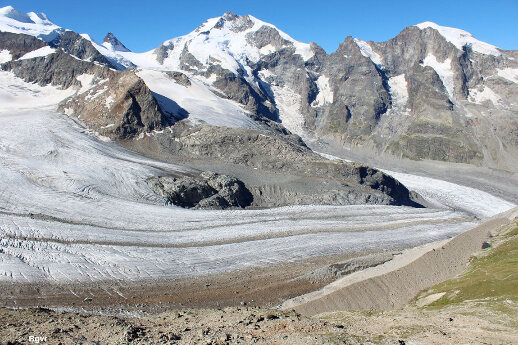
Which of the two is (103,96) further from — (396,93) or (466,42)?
(466,42)

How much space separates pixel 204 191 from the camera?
56.2 m

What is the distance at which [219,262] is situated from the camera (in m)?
33.3

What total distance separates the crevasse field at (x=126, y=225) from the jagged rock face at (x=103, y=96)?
8910mm

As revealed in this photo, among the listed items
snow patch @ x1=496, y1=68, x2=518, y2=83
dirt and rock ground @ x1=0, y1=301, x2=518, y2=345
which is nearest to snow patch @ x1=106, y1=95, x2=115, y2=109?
dirt and rock ground @ x1=0, y1=301, x2=518, y2=345

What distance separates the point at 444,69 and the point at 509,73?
2543 cm

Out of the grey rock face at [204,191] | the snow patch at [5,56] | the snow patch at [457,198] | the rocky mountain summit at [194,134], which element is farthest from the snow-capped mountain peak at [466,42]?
the snow patch at [5,56]

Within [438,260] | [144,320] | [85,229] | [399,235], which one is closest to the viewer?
[144,320]

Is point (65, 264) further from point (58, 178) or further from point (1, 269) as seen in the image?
point (58, 178)

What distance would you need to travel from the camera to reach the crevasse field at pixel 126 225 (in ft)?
102

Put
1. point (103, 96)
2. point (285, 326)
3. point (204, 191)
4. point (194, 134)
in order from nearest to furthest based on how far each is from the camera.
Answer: point (285, 326), point (204, 191), point (194, 134), point (103, 96)

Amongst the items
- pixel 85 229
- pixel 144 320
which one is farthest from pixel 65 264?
pixel 144 320

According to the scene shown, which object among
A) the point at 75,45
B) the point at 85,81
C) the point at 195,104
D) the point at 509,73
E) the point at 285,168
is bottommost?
the point at 285,168

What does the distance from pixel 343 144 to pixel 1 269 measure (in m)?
140

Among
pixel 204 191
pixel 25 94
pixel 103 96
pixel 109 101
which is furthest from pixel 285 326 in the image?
pixel 25 94
